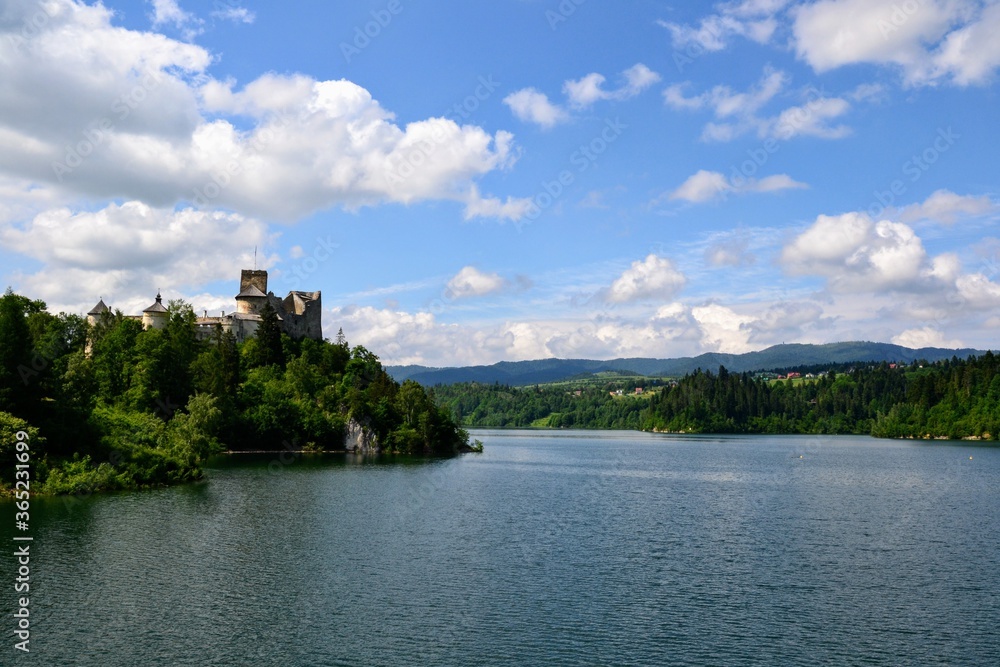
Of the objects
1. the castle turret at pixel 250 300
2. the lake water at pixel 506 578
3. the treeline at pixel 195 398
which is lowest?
the lake water at pixel 506 578

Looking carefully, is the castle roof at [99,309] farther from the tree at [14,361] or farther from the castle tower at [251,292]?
the tree at [14,361]

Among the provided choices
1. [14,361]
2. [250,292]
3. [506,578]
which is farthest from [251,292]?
[506,578]

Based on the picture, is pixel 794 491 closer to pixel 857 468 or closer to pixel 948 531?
pixel 948 531

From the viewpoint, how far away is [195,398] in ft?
290

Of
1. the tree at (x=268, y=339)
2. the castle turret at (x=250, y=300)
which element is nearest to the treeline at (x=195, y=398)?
the tree at (x=268, y=339)

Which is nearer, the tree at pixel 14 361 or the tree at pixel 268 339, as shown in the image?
the tree at pixel 14 361

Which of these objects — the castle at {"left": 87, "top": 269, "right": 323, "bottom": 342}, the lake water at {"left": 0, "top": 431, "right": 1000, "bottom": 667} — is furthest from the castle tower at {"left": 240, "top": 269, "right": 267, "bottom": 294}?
the lake water at {"left": 0, "top": 431, "right": 1000, "bottom": 667}

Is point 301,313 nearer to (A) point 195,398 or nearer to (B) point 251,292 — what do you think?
(B) point 251,292

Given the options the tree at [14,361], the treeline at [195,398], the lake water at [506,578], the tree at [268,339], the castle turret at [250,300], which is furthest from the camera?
the castle turret at [250,300]

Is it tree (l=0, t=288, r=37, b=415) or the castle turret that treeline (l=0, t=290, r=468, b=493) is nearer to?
tree (l=0, t=288, r=37, b=415)

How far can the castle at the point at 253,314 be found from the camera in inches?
4663

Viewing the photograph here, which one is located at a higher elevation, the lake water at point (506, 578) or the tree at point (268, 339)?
the tree at point (268, 339)

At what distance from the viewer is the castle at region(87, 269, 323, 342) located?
4663 inches

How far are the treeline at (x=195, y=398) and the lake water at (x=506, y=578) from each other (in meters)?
7.96
